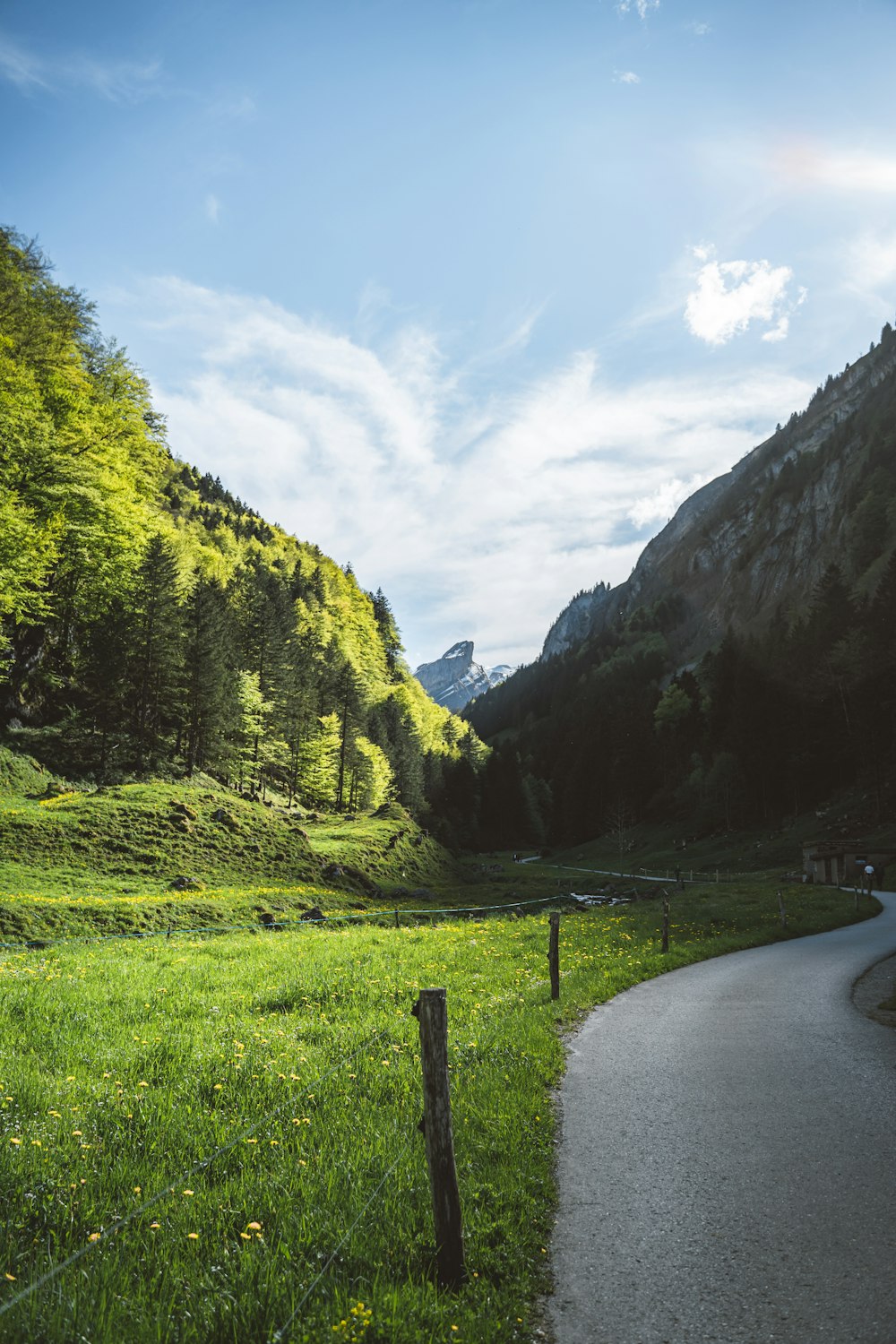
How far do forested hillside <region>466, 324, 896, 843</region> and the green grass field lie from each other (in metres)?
67.2

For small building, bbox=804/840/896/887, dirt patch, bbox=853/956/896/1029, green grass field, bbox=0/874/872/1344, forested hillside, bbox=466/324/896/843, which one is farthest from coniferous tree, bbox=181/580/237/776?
forested hillside, bbox=466/324/896/843

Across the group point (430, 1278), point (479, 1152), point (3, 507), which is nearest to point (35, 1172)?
point (430, 1278)

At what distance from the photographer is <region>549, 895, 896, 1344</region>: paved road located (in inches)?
166

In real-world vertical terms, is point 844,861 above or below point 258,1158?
below

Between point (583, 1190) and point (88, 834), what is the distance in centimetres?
2947

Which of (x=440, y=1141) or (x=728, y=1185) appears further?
(x=728, y=1185)

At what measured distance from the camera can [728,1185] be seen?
5.93m

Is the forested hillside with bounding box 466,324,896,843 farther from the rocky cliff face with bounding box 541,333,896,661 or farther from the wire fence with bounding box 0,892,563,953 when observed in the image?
the wire fence with bounding box 0,892,563,953

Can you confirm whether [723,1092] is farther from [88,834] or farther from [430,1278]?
[88,834]

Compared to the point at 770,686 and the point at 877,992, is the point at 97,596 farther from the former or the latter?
the point at 770,686

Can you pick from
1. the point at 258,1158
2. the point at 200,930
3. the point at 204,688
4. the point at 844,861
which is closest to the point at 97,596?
the point at 204,688

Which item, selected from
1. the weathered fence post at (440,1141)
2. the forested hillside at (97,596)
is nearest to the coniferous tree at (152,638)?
the forested hillside at (97,596)

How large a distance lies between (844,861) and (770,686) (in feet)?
165


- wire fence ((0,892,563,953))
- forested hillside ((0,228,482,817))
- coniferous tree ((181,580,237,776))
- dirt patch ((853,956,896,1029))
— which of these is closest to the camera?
dirt patch ((853,956,896,1029))
